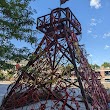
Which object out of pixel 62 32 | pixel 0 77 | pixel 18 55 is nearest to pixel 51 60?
pixel 62 32

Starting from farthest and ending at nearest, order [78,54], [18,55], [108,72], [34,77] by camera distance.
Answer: [108,72] < [78,54] < [34,77] < [18,55]

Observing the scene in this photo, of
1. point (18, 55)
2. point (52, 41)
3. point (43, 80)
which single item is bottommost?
point (43, 80)

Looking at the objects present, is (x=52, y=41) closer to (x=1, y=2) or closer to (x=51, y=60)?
(x=51, y=60)

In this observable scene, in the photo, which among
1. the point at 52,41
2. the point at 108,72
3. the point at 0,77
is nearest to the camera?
the point at 0,77

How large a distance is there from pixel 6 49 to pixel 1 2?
4.69 feet

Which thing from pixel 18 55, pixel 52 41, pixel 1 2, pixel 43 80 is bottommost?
pixel 43 80

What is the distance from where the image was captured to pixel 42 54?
8523 millimetres

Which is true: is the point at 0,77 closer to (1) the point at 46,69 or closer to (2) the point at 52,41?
(1) the point at 46,69

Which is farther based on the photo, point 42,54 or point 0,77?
point 42,54

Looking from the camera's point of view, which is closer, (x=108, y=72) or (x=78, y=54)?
(x=78, y=54)

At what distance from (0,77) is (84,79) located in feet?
10.7

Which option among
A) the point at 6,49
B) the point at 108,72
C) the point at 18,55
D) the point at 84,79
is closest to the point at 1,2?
the point at 6,49

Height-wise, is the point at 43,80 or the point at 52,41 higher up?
the point at 52,41

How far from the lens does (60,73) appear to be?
7496mm
